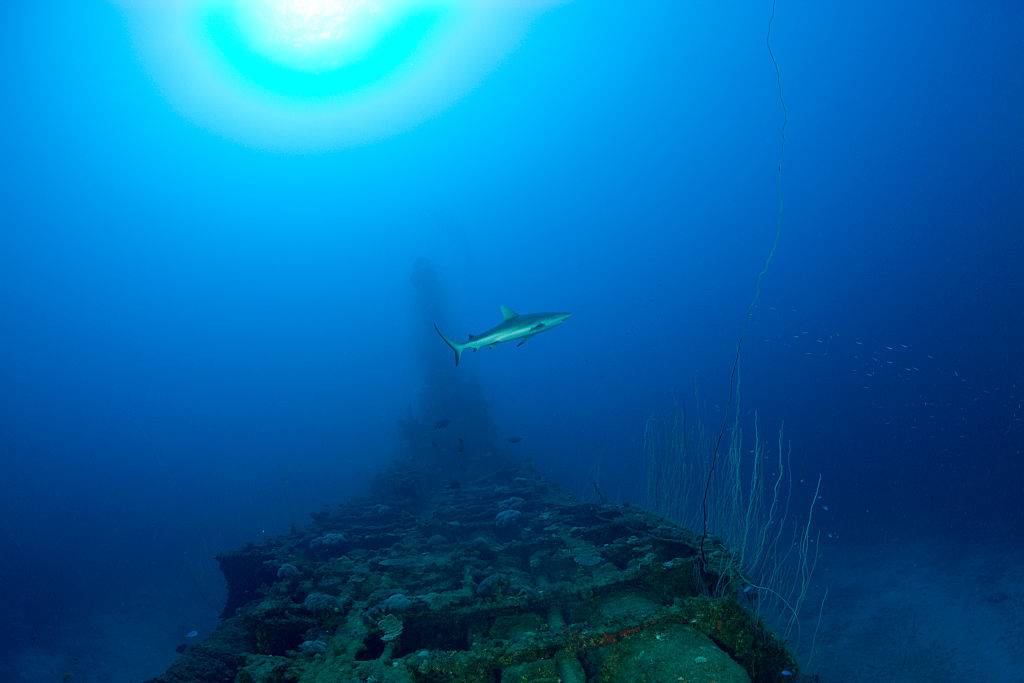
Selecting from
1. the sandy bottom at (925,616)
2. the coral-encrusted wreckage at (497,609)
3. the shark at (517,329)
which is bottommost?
the sandy bottom at (925,616)

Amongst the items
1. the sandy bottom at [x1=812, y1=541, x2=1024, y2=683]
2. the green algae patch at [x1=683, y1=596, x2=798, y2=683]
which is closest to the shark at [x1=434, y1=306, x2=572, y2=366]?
the green algae patch at [x1=683, y1=596, x2=798, y2=683]

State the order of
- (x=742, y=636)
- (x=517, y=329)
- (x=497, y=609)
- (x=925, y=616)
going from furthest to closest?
(x=925, y=616) → (x=517, y=329) → (x=497, y=609) → (x=742, y=636)

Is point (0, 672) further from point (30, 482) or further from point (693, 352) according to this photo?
point (693, 352)

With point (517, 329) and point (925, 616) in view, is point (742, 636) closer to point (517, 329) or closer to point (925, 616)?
point (517, 329)

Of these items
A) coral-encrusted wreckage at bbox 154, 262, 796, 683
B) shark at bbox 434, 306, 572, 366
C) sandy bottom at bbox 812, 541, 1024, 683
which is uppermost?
shark at bbox 434, 306, 572, 366

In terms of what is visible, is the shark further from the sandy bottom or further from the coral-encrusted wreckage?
the sandy bottom

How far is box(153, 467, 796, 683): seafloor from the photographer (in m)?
3.76

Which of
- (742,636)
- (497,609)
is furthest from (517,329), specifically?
(742,636)

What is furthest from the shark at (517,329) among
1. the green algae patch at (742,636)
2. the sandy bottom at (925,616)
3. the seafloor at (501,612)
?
the sandy bottom at (925,616)

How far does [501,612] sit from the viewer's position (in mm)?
5125

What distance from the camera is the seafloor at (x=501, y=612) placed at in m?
3.76

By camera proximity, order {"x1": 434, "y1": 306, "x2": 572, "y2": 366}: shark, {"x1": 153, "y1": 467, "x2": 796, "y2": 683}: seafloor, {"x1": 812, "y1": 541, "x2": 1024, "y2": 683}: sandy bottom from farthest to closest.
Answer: {"x1": 812, "y1": 541, "x2": 1024, "y2": 683}: sandy bottom
{"x1": 434, "y1": 306, "x2": 572, "y2": 366}: shark
{"x1": 153, "y1": 467, "x2": 796, "y2": 683}: seafloor

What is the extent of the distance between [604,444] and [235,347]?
7198 inches

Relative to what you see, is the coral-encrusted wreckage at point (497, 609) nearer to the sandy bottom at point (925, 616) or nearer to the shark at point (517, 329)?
the shark at point (517, 329)
